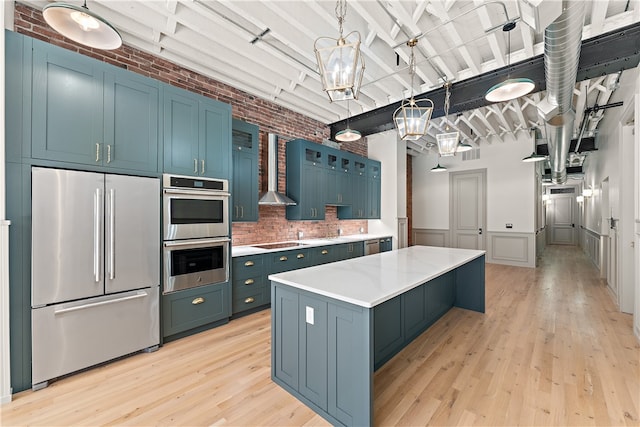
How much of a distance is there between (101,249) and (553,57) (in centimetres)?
456

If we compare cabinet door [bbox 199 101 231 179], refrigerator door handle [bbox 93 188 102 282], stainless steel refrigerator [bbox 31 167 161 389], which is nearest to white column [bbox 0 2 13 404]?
stainless steel refrigerator [bbox 31 167 161 389]

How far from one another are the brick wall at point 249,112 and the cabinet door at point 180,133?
2.81ft

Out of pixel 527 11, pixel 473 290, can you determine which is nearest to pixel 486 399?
pixel 473 290

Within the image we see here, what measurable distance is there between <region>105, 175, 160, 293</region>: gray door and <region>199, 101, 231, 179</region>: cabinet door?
2.15 feet

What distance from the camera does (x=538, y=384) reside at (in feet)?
7.40

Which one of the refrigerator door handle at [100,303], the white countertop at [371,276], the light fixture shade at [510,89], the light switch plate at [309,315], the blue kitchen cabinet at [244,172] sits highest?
the light fixture shade at [510,89]

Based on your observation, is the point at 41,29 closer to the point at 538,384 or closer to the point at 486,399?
the point at 486,399

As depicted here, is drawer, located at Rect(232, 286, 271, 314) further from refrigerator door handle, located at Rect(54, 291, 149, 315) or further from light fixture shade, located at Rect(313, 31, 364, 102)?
light fixture shade, located at Rect(313, 31, 364, 102)

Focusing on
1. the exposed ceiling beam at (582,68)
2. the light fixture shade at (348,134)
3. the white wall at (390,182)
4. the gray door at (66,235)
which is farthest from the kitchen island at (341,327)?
the white wall at (390,182)

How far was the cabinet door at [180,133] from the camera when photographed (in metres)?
2.98

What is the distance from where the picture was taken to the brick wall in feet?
9.35

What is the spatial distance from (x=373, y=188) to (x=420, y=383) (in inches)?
195

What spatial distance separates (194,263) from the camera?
3.17 m

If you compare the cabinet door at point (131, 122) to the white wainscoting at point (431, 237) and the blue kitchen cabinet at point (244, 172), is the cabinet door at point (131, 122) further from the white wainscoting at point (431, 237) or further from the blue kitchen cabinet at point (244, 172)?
the white wainscoting at point (431, 237)
